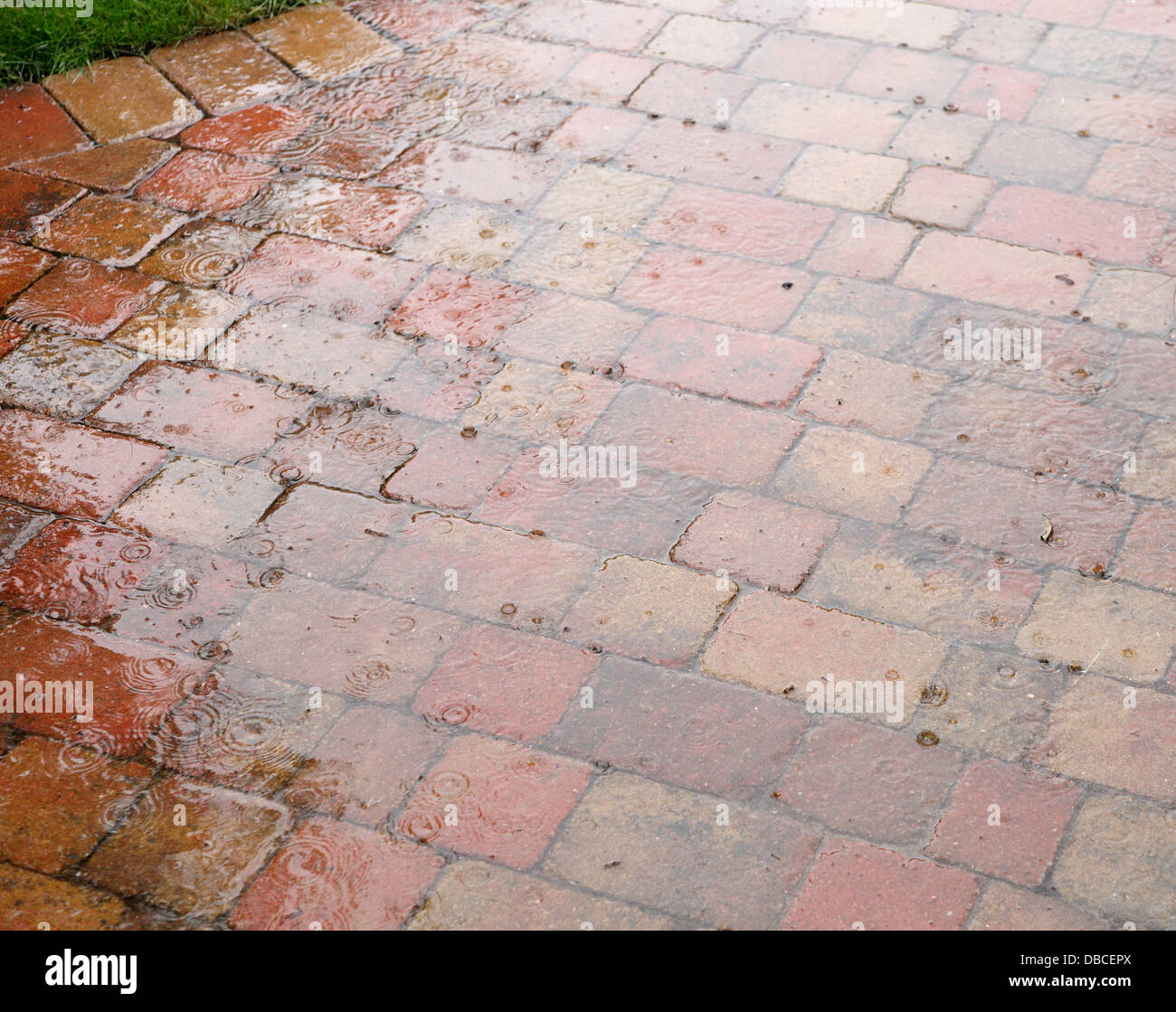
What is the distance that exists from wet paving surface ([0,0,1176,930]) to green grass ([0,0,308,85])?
15cm

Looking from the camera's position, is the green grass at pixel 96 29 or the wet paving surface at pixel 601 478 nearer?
the wet paving surface at pixel 601 478

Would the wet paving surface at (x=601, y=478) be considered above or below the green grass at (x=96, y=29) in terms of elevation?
below

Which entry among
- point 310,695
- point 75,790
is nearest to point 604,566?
point 310,695

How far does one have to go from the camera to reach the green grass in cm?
533

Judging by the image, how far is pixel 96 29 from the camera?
538 cm

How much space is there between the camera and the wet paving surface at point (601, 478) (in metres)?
2.74

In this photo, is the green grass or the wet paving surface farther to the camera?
the green grass

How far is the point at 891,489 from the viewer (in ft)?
11.4

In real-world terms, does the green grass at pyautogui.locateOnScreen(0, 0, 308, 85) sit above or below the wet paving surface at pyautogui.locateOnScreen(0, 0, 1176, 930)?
above

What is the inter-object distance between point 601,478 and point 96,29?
11.1ft

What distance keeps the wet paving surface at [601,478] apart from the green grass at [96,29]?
0.48 ft
